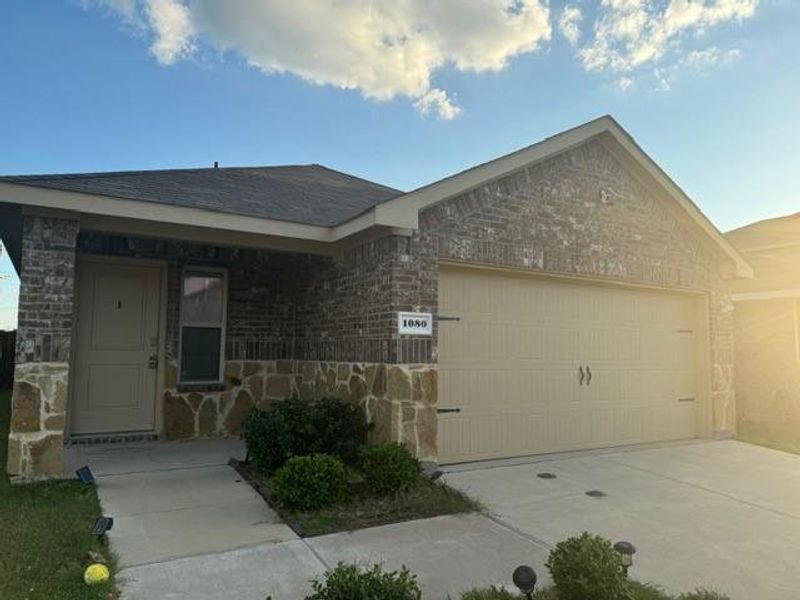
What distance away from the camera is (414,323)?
5984mm

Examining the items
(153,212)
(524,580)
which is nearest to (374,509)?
(524,580)

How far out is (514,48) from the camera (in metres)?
9.60

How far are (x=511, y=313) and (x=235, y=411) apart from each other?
4348 mm

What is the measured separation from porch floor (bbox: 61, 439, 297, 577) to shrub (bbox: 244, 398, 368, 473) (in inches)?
16.4

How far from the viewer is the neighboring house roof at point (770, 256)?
11664mm

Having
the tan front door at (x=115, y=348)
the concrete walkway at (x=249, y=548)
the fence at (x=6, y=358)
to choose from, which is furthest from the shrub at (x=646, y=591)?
the fence at (x=6, y=358)

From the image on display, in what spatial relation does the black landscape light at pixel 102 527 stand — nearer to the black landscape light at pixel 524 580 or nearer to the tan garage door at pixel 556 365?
the black landscape light at pixel 524 580

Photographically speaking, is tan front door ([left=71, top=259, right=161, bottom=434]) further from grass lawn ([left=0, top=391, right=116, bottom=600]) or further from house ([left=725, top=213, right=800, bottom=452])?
house ([left=725, top=213, right=800, bottom=452])

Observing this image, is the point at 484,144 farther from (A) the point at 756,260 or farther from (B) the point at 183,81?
(A) the point at 756,260

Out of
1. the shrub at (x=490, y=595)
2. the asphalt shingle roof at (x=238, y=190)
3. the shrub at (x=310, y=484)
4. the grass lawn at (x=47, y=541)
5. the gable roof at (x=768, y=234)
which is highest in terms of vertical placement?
the gable roof at (x=768, y=234)

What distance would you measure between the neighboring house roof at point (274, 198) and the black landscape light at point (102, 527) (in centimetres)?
289

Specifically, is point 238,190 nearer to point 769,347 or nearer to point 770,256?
point 769,347

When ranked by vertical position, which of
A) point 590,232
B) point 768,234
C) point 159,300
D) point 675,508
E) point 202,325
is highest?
point 768,234

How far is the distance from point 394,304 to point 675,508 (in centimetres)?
339
